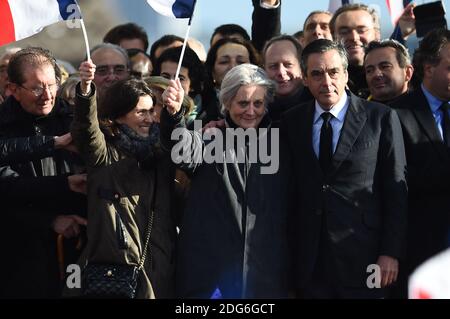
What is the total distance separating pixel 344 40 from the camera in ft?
27.0

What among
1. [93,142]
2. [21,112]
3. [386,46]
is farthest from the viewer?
[386,46]

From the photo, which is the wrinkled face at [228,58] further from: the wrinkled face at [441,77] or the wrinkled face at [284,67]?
the wrinkled face at [441,77]

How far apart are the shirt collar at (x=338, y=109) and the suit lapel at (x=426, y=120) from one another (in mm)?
476

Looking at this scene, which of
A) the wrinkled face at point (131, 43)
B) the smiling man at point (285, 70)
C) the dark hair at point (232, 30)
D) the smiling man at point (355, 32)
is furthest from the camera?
the wrinkled face at point (131, 43)

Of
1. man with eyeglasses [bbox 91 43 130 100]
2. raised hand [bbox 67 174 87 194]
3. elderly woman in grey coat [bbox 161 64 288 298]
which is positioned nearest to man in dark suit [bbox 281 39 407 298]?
elderly woman in grey coat [bbox 161 64 288 298]

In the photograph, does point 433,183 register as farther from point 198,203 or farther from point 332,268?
point 198,203

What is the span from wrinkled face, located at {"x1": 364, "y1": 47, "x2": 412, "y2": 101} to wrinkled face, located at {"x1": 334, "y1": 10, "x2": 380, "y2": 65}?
22.8 inches

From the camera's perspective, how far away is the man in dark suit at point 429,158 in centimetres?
654

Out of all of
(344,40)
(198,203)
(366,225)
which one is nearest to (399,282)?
(366,225)

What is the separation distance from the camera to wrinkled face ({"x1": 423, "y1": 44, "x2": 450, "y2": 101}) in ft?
22.3

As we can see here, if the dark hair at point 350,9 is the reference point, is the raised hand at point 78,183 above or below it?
below

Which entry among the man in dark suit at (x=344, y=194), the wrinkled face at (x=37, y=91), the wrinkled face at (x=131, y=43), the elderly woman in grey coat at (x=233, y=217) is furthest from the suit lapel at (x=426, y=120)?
the wrinkled face at (x=131, y=43)

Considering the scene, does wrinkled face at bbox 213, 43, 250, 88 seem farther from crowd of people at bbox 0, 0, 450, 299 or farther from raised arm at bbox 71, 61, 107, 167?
raised arm at bbox 71, 61, 107, 167

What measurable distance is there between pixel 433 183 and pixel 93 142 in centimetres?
208
